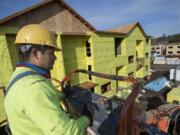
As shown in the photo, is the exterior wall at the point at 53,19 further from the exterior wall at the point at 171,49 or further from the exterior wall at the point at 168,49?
the exterior wall at the point at 171,49

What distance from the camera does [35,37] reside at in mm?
1891

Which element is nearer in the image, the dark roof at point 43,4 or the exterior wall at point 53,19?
the dark roof at point 43,4

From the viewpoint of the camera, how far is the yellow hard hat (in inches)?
74.2

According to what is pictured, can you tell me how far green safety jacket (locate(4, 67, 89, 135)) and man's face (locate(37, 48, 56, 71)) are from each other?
0.96ft

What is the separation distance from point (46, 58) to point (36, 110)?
28.5 inches

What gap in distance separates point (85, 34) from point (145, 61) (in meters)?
17.7

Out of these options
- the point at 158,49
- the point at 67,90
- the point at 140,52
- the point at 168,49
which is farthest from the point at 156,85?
the point at 158,49

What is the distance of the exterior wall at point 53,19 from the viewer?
10.7 m

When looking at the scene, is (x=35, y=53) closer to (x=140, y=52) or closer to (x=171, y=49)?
(x=140, y=52)

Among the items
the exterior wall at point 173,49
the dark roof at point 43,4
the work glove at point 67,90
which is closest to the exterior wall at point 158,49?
the exterior wall at point 173,49

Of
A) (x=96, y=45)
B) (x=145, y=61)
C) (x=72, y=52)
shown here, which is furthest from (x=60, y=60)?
(x=145, y=61)

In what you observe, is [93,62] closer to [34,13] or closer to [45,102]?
[34,13]

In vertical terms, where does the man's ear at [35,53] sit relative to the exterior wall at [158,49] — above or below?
above

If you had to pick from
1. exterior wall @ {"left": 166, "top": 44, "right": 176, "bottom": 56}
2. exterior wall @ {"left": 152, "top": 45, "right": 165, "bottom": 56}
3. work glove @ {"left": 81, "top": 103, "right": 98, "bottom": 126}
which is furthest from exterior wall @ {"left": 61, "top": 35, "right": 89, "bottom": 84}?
exterior wall @ {"left": 152, "top": 45, "right": 165, "bottom": 56}
